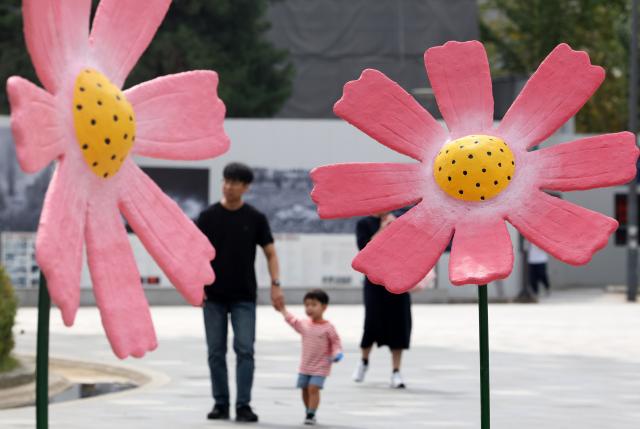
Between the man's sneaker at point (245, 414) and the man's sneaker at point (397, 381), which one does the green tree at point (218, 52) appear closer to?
the man's sneaker at point (397, 381)

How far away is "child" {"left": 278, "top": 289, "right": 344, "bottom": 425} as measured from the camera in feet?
36.6

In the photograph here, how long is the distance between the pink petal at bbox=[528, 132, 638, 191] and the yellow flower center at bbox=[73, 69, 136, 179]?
6.93 feet

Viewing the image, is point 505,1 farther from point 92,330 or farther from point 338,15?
point 92,330

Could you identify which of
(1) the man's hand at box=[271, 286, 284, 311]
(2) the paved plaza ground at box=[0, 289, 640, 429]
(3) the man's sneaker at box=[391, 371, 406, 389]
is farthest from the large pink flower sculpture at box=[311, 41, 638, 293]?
(3) the man's sneaker at box=[391, 371, 406, 389]

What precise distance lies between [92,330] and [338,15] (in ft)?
89.2

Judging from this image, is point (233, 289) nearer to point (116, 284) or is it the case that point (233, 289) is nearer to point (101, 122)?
point (116, 284)

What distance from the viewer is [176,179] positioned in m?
27.8

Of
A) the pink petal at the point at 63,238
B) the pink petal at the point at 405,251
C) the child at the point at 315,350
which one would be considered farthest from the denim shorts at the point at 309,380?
the pink petal at the point at 63,238

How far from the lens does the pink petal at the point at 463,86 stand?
7.01 meters

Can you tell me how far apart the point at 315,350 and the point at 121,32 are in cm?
581

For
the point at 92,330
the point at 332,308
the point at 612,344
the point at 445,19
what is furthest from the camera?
the point at 445,19

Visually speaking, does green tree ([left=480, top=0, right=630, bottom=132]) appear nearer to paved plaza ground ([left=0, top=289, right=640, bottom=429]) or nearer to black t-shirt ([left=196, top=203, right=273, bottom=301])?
paved plaza ground ([left=0, top=289, right=640, bottom=429])

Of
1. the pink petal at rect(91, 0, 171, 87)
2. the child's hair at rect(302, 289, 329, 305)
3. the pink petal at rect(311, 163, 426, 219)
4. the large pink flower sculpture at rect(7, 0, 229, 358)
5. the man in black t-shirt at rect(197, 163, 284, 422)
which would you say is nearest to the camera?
the large pink flower sculpture at rect(7, 0, 229, 358)

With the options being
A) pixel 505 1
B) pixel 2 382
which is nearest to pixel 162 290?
pixel 2 382
